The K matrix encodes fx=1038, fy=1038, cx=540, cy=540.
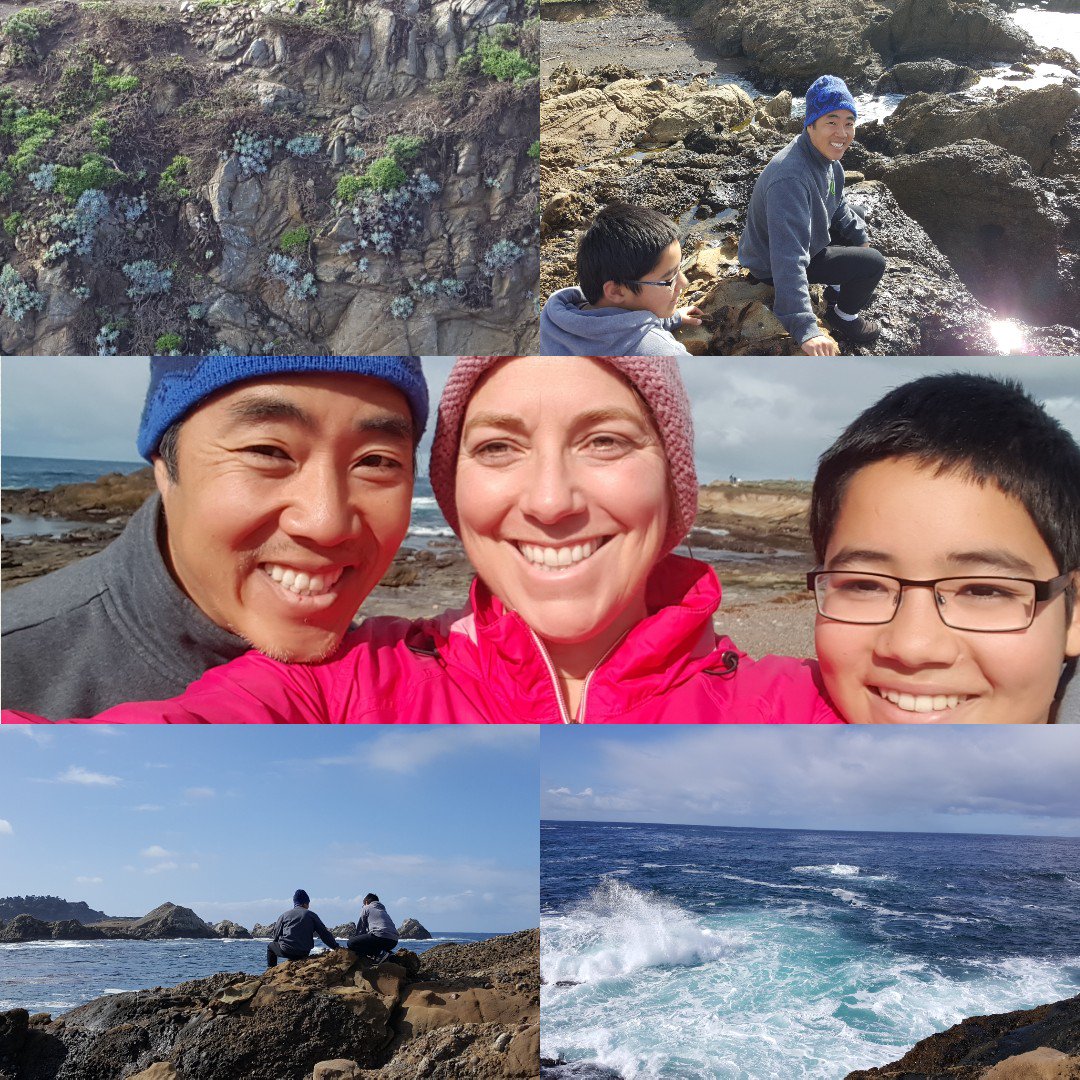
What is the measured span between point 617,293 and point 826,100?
5.09ft

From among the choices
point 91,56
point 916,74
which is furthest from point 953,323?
point 91,56

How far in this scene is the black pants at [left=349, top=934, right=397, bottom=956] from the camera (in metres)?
3.11

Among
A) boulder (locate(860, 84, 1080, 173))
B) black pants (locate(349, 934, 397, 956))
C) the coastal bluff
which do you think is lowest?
the coastal bluff

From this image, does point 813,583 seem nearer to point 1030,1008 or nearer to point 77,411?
point 1030,1008

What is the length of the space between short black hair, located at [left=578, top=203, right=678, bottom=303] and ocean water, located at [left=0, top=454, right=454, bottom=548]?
58.2 inches

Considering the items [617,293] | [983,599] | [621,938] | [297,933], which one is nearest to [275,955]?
[297,933]

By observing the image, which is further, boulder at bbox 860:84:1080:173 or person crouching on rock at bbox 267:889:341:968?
boulder at bbox 860:84:1080:173

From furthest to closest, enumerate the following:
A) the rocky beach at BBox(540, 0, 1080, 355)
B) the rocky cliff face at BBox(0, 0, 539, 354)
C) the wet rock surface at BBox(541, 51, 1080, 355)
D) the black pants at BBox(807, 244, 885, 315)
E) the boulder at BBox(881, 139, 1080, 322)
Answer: the rocky cliff face at BBox(0, 0, 539, 354)
the boulder at BBox(881, 139, 1080, 322)
the rocky beach at BBox(540, 0, 1080, 355)
the wet rock surface at BBox(541, 51, 1080, 355)
the black pants at BBox(807, 244, 885, 315)

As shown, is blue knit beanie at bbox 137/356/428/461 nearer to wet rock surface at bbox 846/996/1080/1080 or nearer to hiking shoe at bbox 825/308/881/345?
wet rock surface at bbox 846/996/1080/1080

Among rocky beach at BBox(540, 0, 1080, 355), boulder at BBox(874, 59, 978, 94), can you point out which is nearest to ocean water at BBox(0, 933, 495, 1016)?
rocky beach at BBox(540, 0, 1080, 355)

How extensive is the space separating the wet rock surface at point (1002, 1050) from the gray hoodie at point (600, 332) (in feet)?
7.50

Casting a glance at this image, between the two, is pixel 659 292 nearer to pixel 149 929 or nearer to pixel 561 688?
pixel 561 688

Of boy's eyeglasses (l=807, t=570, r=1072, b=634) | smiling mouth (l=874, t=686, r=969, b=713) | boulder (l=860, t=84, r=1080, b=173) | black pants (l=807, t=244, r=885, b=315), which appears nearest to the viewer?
boy's eyeglasses (l=807, t=570, r=1072, b=634)

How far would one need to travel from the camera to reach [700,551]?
3078 mm
